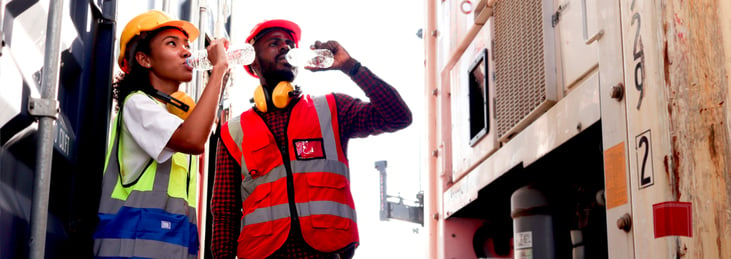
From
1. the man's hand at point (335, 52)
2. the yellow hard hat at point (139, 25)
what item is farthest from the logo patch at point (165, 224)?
the man's hand at point (335, 52)

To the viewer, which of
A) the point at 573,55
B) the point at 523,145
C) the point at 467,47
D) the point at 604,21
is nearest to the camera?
the point at 604,21

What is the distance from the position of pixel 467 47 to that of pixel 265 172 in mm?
1665

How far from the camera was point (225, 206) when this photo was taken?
154 inches

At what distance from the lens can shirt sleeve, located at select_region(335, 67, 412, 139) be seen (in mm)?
3727

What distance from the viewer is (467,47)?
16.2 feet

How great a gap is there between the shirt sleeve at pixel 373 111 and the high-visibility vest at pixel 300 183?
0.20 ft

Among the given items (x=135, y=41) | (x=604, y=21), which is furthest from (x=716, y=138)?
(x=135, y=41)

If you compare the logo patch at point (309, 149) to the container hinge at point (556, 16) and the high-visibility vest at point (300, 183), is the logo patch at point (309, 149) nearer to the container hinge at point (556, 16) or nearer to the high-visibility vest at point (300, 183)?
the high-visibility vest at point (300, 183)

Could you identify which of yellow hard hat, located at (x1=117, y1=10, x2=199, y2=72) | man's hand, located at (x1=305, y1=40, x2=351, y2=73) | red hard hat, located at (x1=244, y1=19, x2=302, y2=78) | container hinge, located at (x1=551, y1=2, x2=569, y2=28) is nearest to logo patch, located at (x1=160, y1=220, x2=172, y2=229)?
yellow hard hat, located at (x1=117, y1=10, x2=199, y2=72)

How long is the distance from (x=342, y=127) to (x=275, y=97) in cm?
32

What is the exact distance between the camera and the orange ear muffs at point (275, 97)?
12.6 feet

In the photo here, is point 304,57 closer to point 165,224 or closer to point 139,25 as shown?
point 139,25

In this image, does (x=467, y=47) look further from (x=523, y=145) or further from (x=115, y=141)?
(x=115, y=141)

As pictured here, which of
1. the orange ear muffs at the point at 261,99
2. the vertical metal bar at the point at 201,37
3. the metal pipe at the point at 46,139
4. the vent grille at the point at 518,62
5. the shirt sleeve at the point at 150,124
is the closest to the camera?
the metal pipe at the point at 46,139
